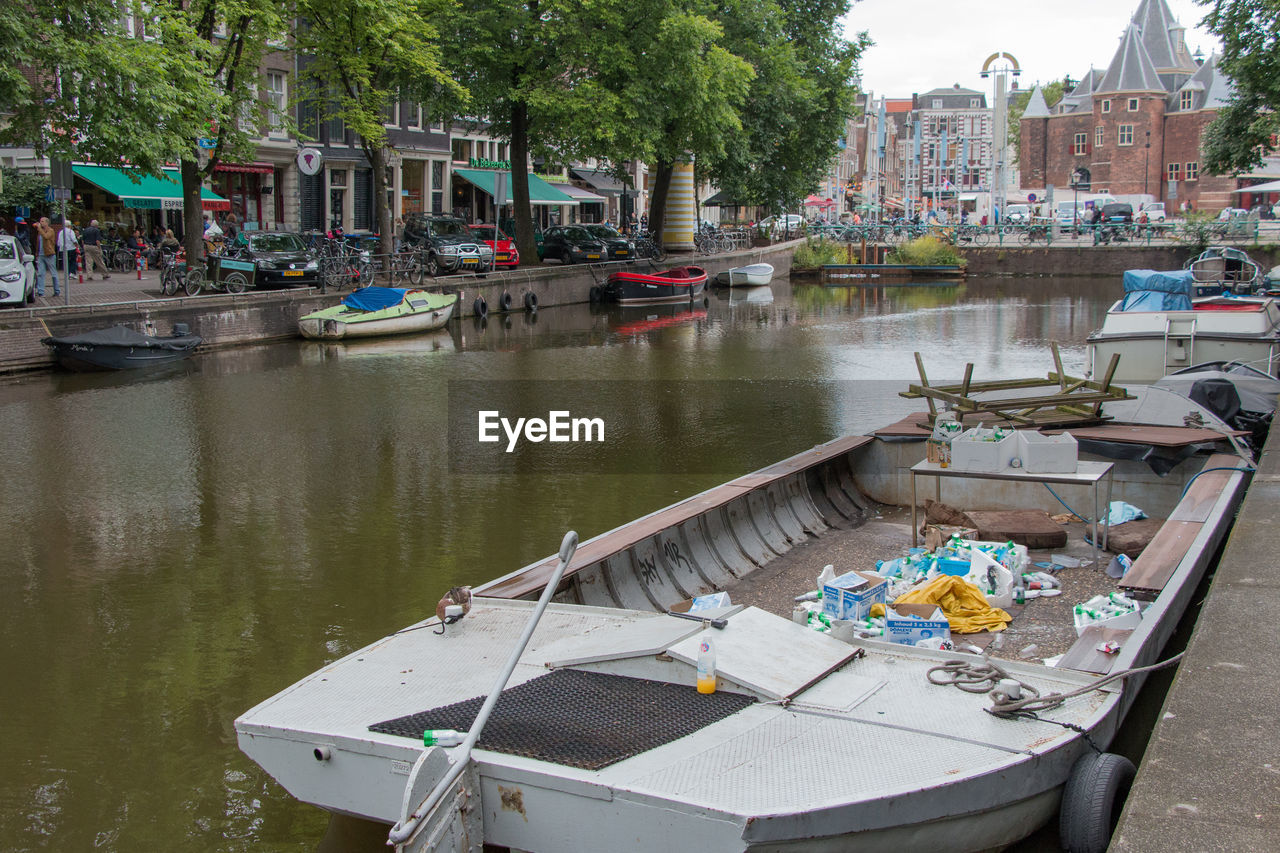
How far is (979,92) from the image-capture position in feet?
590

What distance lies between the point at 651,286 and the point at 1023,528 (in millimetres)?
29302

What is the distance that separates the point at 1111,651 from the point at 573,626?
9.27ft

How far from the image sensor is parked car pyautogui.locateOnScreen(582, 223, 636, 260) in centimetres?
4350

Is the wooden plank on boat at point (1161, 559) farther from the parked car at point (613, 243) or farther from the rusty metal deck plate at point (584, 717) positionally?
the parked car at point (613, 243)

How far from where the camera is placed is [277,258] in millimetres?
29312

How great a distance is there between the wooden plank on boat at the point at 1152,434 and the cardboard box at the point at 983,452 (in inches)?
73.2

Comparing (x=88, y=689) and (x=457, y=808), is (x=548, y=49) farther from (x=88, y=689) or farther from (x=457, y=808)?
(x=457, y=808)

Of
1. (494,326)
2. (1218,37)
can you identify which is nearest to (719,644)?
(494,326)

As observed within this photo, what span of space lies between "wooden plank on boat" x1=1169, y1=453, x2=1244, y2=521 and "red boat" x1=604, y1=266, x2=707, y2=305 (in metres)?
28.6

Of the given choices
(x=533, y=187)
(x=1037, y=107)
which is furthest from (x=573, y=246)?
(x=1037, y=107)

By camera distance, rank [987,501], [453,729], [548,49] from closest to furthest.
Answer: [453,729] < [987,501] < [548,49]

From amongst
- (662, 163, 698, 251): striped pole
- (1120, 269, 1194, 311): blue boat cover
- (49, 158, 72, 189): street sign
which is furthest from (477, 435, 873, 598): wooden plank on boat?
(662, 163, 698, 251): striped pole

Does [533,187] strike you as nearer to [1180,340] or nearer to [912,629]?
[1180,340]

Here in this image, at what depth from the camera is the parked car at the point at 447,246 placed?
3638 cm
